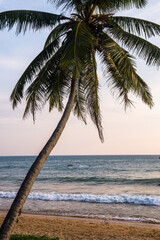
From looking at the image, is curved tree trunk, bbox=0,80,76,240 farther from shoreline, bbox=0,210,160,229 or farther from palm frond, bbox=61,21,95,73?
shoreline, bbox=0,210,160,229

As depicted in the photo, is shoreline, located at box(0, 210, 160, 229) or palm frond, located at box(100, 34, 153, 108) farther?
shoreline, located at box(0, 210, 160, 229)

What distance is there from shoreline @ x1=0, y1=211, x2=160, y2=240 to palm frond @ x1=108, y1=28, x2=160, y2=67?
536 cm

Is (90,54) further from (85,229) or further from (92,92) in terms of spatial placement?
(85,229)

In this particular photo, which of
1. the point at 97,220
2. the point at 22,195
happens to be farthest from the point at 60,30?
the point at 97,220

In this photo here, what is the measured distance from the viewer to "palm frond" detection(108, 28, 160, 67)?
20.9 feet

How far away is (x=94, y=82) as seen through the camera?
6.16m

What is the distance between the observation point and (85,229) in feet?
30.7

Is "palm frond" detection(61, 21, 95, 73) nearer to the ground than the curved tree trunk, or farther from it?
farther from it

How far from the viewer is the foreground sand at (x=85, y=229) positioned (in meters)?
8.34

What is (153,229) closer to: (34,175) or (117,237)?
(117,237)

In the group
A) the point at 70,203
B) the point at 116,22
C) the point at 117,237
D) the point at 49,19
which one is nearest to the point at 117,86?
the point at 116,22

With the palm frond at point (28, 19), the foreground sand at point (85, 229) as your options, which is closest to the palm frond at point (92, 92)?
the palm frond at point (28, 19)

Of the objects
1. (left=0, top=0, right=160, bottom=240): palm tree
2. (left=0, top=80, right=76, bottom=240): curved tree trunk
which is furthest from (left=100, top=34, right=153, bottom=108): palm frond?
(left=0, top=80, right=76, bottom=240): curved tree trunk

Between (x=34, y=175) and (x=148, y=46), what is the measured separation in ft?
13.0
